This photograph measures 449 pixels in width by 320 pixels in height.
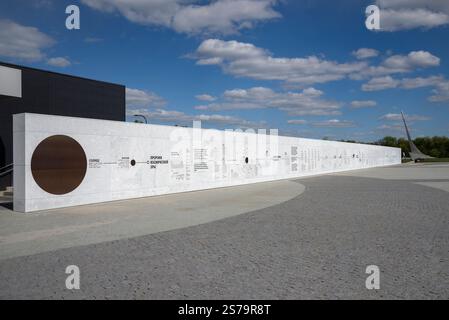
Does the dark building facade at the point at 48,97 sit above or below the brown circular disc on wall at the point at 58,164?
above

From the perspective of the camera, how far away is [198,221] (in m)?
9.69

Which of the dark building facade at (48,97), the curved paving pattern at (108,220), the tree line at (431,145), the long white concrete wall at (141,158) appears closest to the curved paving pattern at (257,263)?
the curved paving pattern at (108,220)

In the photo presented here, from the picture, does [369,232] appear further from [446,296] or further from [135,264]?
[135,264]

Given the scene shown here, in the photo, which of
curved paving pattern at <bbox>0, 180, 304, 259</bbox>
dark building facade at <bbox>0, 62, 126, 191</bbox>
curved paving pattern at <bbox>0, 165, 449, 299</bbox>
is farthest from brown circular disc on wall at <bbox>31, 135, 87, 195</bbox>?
dark building facade at <bbox>0, 62, 126, 191</bbox>

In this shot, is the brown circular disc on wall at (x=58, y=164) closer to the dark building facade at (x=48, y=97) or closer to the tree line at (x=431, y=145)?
the dark building facade at (x=48, y=97)

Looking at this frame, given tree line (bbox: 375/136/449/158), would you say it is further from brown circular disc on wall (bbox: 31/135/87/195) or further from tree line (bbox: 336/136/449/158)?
brown circular disc on wall (bbox: 31/135/87/195)

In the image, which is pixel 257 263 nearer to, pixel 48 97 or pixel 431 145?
pixel 48 97

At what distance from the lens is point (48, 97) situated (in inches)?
901

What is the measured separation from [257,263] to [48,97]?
68.1ft

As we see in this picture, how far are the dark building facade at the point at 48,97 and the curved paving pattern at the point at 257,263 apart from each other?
52.8ft

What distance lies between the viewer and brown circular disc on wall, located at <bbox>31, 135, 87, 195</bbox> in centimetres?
1175

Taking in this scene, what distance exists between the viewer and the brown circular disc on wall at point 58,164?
11.8 meters

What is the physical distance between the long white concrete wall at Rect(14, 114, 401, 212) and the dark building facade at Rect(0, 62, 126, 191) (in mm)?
9533
